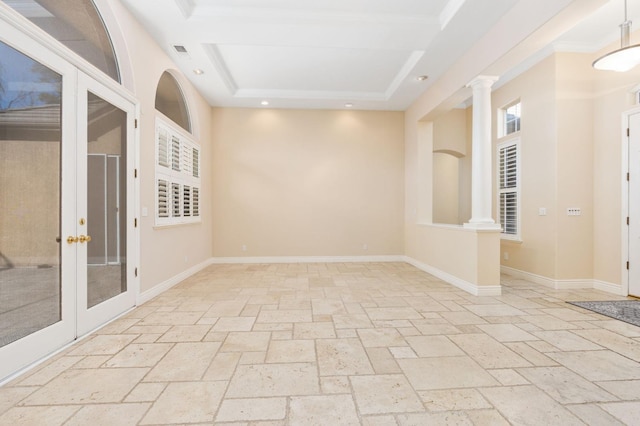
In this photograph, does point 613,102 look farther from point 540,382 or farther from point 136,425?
point 136,425

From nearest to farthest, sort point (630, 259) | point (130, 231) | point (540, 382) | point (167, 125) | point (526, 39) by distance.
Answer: point (540, 382) → point (526, 39) → point (130, 231) → point (630, 259) → point (167, 125)

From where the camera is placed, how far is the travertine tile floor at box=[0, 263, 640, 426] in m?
1.61

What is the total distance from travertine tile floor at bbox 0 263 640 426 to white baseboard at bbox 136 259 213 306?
4.6 inches

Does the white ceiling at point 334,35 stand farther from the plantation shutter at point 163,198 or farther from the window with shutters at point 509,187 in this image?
the plantation shutter at point 163,198

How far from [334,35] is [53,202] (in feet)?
11.1

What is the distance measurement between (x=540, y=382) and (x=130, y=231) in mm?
3885

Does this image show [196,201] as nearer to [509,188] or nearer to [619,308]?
[509,188]

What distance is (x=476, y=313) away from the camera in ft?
10.5

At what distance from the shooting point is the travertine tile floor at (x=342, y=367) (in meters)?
1.61

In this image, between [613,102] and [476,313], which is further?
[613,102]

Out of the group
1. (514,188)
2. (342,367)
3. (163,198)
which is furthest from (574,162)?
(163,198)

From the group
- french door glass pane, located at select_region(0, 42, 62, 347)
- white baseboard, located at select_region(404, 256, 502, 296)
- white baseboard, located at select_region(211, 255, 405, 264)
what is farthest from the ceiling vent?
white baseboard, located at select_region(404, 256, 502, 296)

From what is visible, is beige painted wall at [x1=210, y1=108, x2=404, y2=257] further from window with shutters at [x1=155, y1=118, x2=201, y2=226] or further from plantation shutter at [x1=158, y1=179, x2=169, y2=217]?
plantation shutter at [x1=158, y1=179, x2=169, y2=217]

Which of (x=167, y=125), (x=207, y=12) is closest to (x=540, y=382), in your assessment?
(x=207, y=12)
